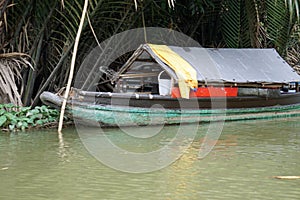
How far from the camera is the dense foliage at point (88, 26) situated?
26.9ft

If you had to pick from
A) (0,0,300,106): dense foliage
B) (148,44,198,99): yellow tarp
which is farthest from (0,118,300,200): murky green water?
(0,0,300,106): dense foliage

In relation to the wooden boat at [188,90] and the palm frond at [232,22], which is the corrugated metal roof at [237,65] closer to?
the wooden boat at [188,90]

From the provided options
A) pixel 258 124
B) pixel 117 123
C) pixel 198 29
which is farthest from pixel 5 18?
pixel 198 29

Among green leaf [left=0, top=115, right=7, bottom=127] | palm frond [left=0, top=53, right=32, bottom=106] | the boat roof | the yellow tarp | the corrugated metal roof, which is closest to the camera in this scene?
green leaf [left=0, top=115, right=7, bottom=127]

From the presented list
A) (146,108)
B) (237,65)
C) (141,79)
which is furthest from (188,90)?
(237,65)

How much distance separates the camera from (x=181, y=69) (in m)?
8.23

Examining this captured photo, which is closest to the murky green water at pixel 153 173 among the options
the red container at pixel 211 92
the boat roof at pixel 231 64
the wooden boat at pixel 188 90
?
the wooden boat at pixel 188 90

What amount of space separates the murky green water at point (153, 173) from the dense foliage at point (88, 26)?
1861 millimetres

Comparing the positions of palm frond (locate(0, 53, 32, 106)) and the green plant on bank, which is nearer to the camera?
the green plant on bank

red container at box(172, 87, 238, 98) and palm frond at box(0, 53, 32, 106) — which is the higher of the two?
palm frond at box(0, 53, 32, 106)

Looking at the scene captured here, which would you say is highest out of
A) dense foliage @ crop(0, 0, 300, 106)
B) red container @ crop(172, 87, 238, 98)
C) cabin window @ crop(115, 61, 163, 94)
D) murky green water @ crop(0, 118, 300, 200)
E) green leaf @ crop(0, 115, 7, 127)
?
dense foliage @ crop(0, 0, 300, 106)

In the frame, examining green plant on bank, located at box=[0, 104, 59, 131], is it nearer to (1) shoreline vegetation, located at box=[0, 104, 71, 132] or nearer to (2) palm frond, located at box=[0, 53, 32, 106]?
(1) shoreline vegetation, located at box=[0, 104, 71, 132]

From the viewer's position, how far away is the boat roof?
28.4ft

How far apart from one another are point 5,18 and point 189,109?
332cm
